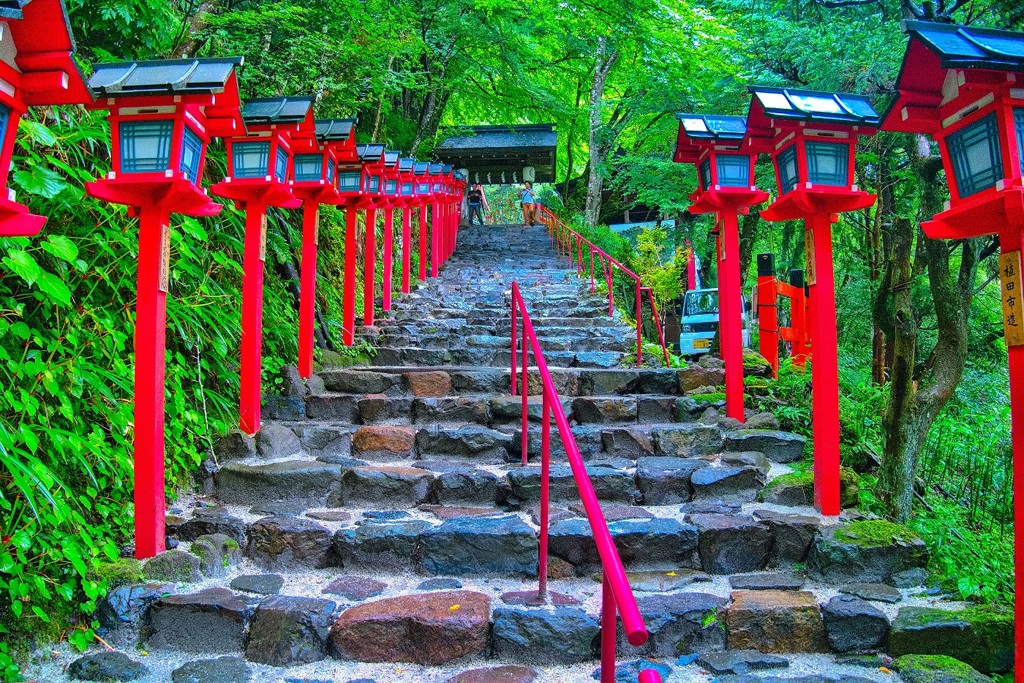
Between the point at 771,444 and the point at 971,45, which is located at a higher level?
the point at 971,45

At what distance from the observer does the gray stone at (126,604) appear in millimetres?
2953

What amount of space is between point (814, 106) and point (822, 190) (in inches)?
20.2

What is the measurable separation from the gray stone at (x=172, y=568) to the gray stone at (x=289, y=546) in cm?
37

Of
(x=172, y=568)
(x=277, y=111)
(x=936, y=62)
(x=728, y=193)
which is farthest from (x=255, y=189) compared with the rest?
(x=936, y=62)

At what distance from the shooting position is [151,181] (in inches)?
130

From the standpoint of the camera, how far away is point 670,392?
591cm

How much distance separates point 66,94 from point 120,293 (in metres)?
Result: 1.92

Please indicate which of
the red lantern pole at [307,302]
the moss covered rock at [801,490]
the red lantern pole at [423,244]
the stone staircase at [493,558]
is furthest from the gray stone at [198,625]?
the red lantern pole at [423,244]

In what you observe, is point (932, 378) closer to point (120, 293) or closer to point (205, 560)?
point (205, 560)

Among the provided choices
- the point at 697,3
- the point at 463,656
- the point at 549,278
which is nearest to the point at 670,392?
the point at 463,656

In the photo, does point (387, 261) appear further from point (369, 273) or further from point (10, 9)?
point (10, 9)

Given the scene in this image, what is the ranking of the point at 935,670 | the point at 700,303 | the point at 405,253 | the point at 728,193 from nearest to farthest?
the point at 935,670 → the point at 728,193 → the point at 405,253 → the point at 700,303

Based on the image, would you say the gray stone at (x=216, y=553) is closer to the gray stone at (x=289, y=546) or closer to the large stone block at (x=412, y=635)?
the gray stone at (x=289, y=546)

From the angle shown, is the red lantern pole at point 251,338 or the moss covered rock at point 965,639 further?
the red lantern pole at point 251,338
